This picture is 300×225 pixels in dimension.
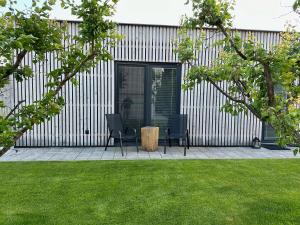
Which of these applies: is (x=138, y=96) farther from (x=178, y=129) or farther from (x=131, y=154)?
(x=131, y=154)

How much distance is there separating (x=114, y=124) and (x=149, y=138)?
944 millimetres

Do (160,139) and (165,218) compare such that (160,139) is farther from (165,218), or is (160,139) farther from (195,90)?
(165,218)

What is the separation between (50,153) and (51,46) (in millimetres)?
4663

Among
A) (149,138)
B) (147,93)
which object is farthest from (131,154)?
(147,93)

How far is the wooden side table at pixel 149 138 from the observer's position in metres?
6.32

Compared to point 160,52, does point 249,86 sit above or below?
below

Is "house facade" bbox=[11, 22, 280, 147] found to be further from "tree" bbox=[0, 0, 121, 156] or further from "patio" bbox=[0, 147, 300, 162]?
"tree" bbox=[0, 0, 121, 156]

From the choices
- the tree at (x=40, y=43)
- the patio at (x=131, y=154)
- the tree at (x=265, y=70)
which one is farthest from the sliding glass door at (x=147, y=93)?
the tree at (x=40, y=43)

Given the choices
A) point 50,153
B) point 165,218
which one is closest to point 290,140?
point 165,218

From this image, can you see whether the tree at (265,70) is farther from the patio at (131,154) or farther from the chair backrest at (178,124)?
the chair backrest at (178,124)

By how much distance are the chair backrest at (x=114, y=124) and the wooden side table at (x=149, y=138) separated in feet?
1.99

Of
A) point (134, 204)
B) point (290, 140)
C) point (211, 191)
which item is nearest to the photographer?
point (290, 140)

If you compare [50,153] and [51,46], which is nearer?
[51,46]

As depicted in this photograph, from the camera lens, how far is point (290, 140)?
2098 mm
